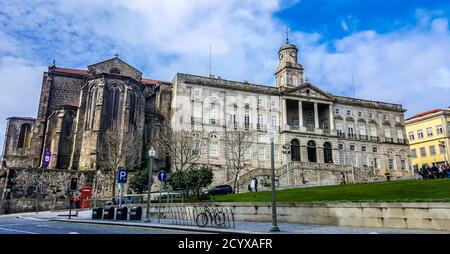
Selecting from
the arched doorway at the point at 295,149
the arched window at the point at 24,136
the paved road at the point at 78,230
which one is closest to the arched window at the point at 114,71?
the arched window at the point at 24,136

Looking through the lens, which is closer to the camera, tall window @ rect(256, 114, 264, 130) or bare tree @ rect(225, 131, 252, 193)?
bare tree @ rect(225, 131, 252, 193)

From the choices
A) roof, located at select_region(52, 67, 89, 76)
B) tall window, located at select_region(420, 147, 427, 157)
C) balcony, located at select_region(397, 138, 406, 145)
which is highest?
roof, located at select_region(52, 67, 89, 76)

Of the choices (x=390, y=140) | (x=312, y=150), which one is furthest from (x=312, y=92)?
(x=390, y=140)

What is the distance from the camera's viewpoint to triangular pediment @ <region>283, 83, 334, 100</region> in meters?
61.7

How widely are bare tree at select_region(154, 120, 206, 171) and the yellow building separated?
49.5 meters

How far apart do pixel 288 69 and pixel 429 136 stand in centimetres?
3522

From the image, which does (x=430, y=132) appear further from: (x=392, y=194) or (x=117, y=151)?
(x=117, y=151)

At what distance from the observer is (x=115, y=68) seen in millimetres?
60094

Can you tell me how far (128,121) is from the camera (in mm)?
54781

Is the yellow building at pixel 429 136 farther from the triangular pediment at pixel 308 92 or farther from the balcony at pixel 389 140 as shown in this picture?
the triangular pediment at pixel 308 92

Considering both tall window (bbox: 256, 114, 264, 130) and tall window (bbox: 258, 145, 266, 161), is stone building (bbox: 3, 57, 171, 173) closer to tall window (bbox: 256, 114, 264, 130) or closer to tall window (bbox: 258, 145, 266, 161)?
tall window (bbox: 256, 114, 264, 130)

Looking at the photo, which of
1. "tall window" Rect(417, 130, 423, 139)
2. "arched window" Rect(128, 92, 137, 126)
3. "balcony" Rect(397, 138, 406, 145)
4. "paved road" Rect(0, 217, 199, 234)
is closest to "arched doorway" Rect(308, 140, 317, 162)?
"balcony" Rect(397, 138, 406, 145)
